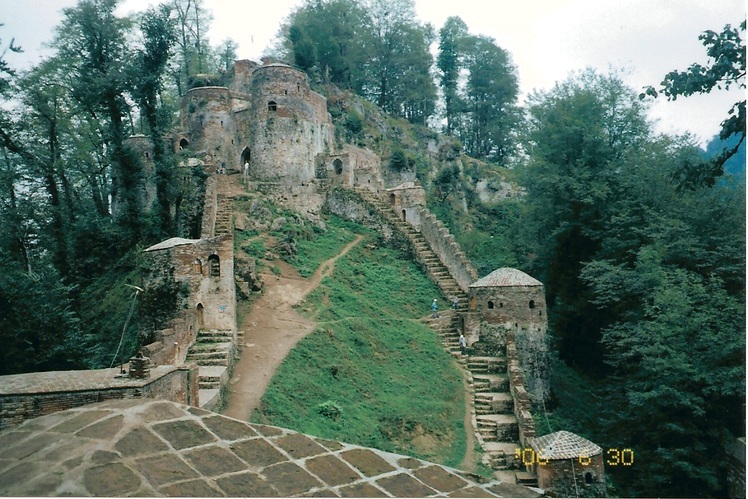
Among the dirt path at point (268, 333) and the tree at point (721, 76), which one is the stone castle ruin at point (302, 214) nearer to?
the dirt path at point (268, 333)

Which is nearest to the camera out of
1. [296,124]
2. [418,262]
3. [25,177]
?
[25,177]

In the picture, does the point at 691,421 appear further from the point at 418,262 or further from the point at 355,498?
the point at 355,498

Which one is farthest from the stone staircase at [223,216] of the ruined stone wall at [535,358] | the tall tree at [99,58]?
the ruined stone wall at [535,358]

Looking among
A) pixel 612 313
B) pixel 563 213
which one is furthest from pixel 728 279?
pixel 563 213

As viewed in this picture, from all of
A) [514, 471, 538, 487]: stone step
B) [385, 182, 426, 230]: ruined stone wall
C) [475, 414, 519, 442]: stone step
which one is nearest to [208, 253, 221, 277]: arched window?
[475, 414, 519, 442]: stone step

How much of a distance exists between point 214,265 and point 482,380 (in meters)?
8.28

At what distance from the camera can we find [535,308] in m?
16.7

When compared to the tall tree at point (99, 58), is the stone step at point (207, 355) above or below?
below

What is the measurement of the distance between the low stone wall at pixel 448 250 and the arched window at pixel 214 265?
8988mm

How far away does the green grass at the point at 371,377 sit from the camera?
11.8m

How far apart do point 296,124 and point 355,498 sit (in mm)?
22377

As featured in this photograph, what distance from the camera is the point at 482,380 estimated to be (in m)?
15.7

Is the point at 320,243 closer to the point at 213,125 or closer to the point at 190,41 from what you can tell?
the point at 213,125

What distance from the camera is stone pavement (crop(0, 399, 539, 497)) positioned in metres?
2.87
